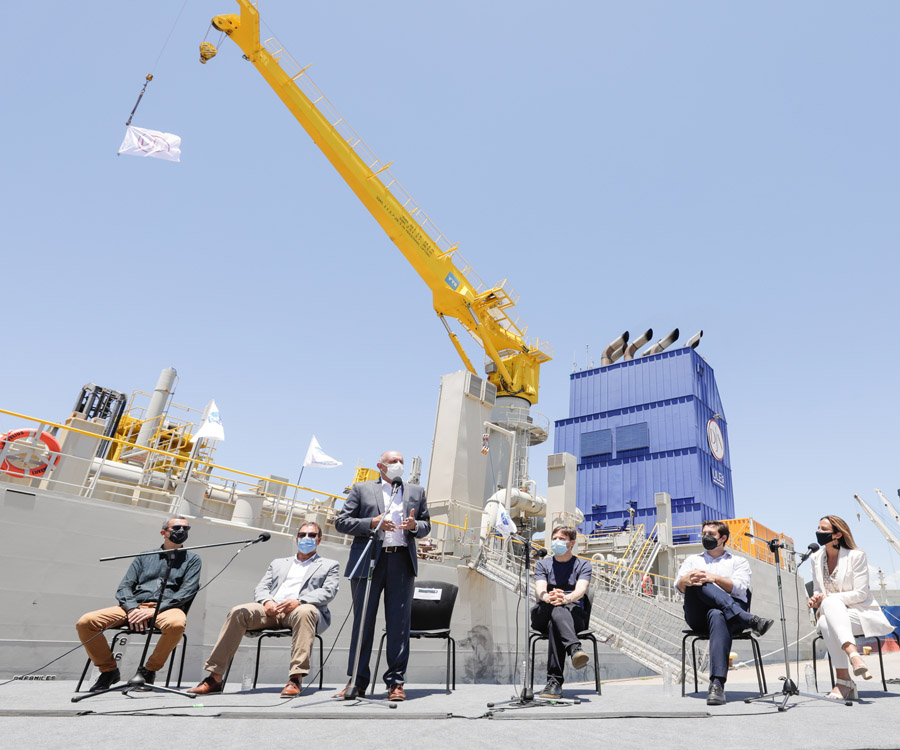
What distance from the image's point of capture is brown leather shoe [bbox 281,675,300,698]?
404 centimetres

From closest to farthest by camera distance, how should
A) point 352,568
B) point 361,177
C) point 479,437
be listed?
point 352,568 → point 479,437 → point 361,177

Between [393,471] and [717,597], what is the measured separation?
9.00 feet

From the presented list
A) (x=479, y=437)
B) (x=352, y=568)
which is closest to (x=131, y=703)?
(x=352, y=568)

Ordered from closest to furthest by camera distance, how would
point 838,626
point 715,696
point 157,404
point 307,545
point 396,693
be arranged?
1. point 715,696
2. point 396,693
3. point 838,626
4. point 307,545
5. point 157,404

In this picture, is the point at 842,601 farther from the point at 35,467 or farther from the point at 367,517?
the point at 35,467

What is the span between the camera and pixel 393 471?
470 cm

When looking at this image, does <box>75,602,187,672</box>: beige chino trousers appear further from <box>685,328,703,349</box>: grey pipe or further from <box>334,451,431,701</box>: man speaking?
<box>685,328,703,349</box>: grey pipe

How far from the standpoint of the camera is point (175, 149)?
36.8 feet

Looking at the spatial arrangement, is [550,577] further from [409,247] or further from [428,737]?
[409,247]

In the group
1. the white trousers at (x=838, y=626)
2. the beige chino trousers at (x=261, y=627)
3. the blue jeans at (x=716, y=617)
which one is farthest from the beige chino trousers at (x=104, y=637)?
the white trousers at (x=838, y=626)

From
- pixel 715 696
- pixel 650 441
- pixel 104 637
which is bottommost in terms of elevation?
pixel 104 637

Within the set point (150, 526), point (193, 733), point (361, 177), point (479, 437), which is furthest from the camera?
point (361, 177)

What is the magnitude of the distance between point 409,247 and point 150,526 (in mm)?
15053

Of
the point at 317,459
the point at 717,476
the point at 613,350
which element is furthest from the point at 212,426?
the point at 613,350
